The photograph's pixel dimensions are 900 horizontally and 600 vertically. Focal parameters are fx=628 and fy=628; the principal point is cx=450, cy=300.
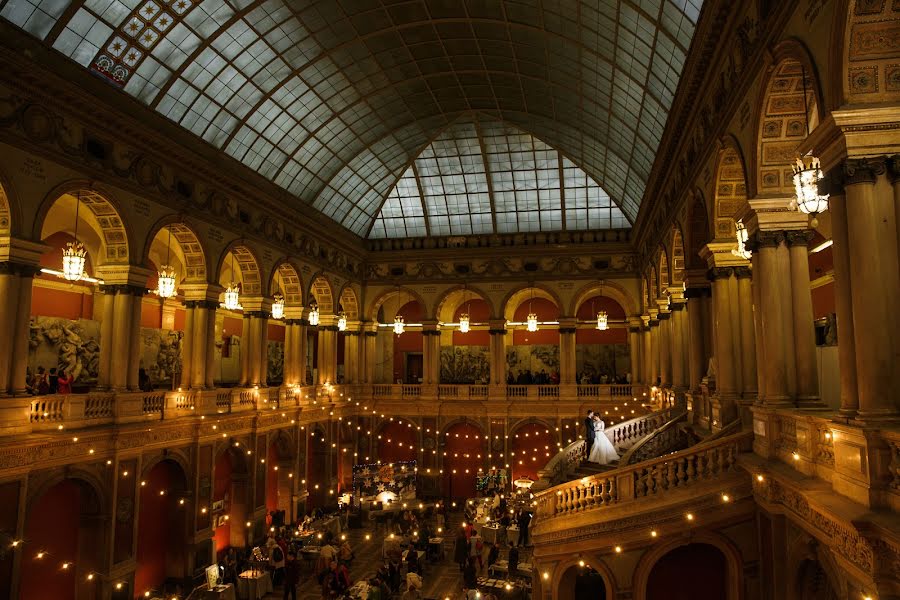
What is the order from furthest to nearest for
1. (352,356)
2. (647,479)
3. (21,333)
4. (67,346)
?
(352,356) < (67,346) < (21,333) < (647,479)

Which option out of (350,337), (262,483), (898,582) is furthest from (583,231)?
(898,582)

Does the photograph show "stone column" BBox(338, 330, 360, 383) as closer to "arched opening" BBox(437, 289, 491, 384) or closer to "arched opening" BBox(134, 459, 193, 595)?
"arched opening" BBox(437, 289, 491, 384)

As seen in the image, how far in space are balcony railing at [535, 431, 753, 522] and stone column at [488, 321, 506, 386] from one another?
52.4ft

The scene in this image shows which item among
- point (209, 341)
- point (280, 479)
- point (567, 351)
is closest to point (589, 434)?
point (209, 341)

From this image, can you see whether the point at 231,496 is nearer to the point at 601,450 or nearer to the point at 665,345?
the point at 601,450

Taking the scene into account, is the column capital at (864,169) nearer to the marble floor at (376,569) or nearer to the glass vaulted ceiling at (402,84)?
the glass vaulted ceiling at (402,84)

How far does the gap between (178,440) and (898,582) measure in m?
17.0

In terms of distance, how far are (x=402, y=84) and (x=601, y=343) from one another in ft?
54.6

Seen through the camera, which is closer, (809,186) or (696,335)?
(809,186)

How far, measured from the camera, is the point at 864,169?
6.92 m

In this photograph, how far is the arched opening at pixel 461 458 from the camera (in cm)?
3031

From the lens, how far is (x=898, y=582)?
5.93 m

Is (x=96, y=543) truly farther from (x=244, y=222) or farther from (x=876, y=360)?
(x=876, y=360)

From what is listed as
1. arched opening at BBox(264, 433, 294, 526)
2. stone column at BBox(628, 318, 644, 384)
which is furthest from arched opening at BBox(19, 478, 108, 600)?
stone column at BBox(628, 318, 644, 384)
